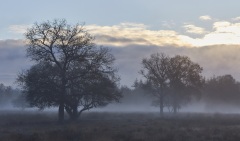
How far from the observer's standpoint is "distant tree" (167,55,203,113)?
77.9 metres

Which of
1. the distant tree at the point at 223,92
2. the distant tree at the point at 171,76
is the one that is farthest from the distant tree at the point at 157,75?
the distant tree at the point at 223,92

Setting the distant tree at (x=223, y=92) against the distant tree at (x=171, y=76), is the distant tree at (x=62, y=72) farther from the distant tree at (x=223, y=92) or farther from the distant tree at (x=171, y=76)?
the distant tree at (x=223, y=92)

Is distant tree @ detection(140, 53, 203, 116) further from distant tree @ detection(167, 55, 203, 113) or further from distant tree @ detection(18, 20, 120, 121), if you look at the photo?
distant tree @ detection(18, 20, 120, 121)

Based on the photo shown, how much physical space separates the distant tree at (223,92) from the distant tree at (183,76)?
44.1 meters

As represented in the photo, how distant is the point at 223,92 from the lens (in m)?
123

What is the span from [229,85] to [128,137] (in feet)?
334

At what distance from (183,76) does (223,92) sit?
157 ft

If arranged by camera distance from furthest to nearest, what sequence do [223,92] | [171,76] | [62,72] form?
[223,92], [171,76], [62,72]

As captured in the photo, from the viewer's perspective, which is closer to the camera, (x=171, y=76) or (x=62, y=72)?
(x=62, y=72)

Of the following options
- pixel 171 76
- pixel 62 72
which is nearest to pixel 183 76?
pixel 171 76

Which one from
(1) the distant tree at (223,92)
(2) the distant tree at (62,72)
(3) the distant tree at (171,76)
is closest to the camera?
(2) the distant tree at (62,72)

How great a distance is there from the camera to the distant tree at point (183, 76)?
7788 centimetres

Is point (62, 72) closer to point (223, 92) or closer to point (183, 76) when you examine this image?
point (183, 76)

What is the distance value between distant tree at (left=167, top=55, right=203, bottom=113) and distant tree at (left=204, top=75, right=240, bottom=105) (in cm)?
4407
